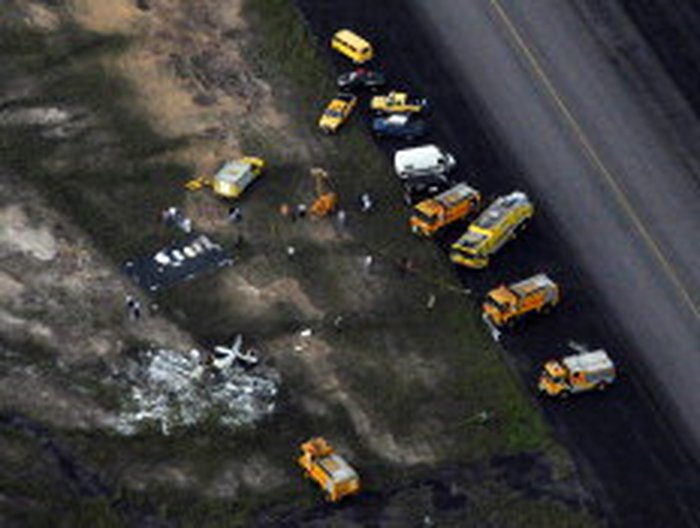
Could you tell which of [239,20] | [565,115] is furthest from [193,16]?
[565,115]

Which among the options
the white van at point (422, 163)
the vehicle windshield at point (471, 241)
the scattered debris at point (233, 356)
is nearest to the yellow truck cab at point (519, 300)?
the vehicle windshield at point (471, 241)

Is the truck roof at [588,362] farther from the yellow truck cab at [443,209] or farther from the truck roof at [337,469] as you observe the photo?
the truck roof at [337,469]

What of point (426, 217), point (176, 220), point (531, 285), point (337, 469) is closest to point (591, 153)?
point (426, 217)

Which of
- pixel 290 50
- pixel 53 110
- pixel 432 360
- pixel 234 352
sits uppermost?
pixel 53 110

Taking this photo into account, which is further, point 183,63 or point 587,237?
point 183,63

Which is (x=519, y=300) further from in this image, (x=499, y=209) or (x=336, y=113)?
(x=336, y=113)

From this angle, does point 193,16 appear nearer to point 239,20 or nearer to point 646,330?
point 239,20
